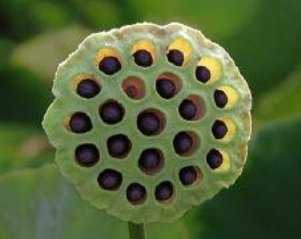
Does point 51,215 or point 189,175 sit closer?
point 189,175

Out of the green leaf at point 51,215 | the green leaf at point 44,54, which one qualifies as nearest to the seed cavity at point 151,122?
the green leaf at point 51,215

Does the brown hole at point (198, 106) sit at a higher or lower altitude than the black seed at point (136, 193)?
higher

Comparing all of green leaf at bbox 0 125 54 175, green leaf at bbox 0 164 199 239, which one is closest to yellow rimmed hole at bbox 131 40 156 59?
green leaf at bbox 0 164 199 239

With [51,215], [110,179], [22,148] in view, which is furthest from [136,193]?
[22,148]

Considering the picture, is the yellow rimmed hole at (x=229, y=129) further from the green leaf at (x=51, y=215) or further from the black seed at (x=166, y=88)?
the green leaf at (x=51, y=215)

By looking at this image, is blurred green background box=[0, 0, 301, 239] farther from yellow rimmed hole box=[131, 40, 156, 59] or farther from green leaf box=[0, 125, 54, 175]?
yellow rimmed hole box=[131, 40, 156, 59]

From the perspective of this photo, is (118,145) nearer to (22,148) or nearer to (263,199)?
(263,199)
